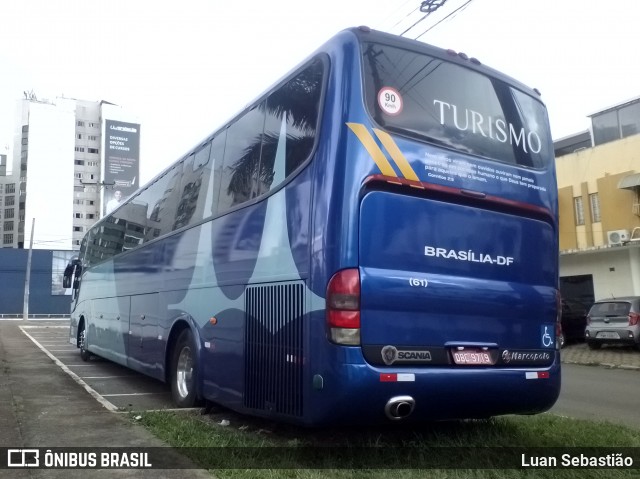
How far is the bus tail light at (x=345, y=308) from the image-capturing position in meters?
4.59

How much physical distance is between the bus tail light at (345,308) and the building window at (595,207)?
19.6 metres

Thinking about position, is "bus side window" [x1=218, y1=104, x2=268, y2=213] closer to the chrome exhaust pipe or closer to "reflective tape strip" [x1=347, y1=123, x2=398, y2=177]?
"reflective tape strip" [x1=347, y1=123, x2=398, y2=177]

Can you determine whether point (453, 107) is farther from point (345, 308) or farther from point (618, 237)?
point (618, 237)

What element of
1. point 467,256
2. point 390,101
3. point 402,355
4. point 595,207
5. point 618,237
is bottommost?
point 402,355

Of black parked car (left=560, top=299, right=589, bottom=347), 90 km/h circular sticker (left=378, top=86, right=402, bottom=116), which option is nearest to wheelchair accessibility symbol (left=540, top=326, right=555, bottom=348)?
90 km/h circular sticker (left=378, top=86, right=402, bottom=116)

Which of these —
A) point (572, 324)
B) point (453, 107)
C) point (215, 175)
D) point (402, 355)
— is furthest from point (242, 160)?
point (572, 324)

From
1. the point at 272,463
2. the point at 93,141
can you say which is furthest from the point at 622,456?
the point at 93,141

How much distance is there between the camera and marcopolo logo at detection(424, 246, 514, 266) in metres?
5.06

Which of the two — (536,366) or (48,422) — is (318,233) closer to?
(536,366)

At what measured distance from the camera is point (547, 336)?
5.68 meters

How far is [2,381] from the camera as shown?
9.88 meters

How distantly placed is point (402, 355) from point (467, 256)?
1.14 metres

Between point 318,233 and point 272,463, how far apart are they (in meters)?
2.00

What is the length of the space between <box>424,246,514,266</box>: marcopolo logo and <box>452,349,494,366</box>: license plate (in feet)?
2.64
